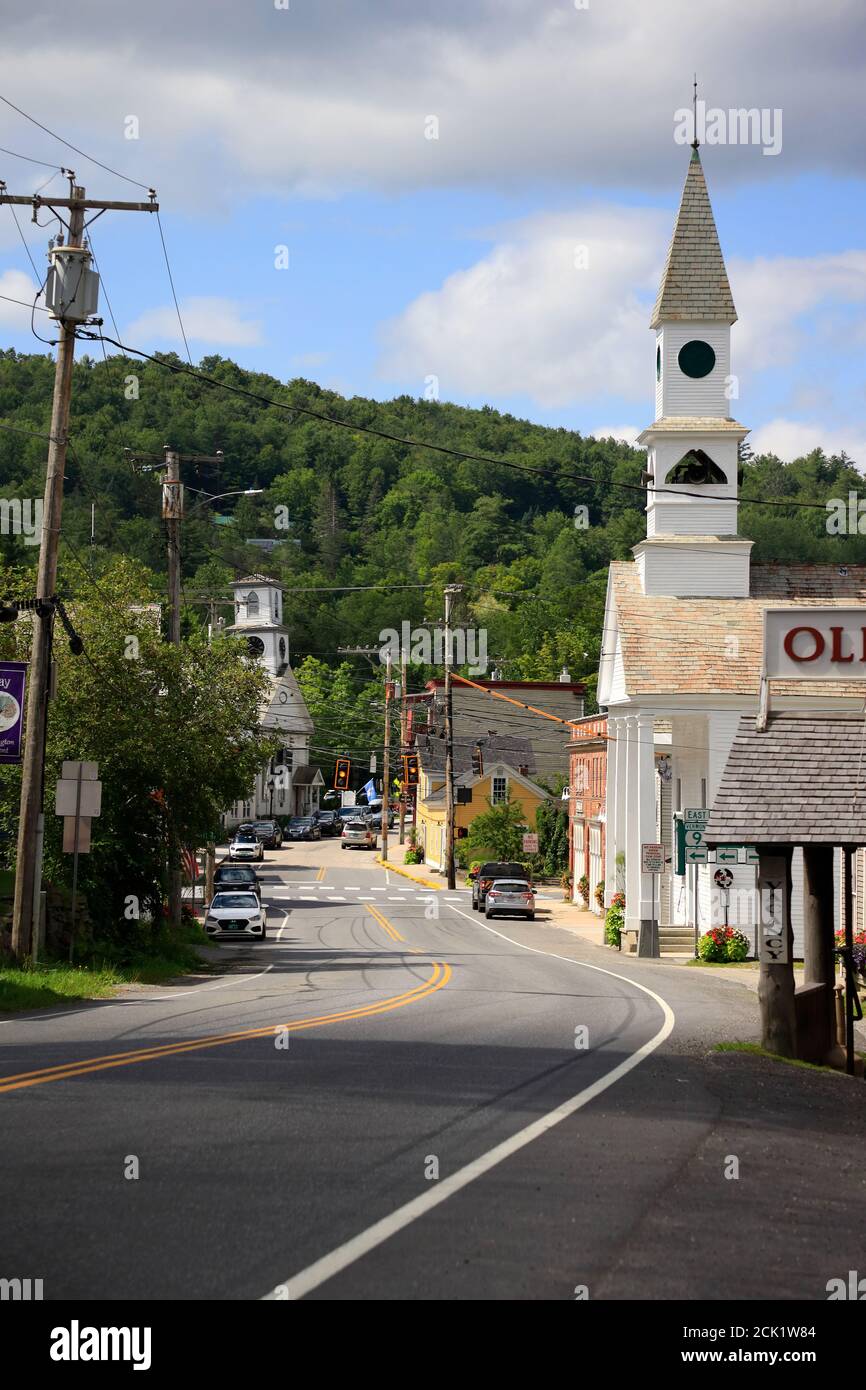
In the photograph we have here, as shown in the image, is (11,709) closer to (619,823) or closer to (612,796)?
(612,796)

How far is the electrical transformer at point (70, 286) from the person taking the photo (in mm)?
24750

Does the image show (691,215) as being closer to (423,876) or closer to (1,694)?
(1,694)

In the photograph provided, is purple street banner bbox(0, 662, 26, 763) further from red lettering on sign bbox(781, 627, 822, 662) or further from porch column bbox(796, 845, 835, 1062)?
red lettering on sign bbox(781, 627, 822, 662)

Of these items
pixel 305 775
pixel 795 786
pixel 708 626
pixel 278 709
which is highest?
pixel 278 709

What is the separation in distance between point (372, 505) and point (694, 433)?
121m

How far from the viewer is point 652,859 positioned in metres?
39.2

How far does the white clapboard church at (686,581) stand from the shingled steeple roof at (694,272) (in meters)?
0.04

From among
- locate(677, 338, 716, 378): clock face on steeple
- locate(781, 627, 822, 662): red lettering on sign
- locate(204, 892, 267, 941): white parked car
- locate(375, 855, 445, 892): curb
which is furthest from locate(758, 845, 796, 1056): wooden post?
locate(375, 855, 445, 892): curb

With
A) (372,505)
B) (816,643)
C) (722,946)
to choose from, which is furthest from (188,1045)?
(372,505)

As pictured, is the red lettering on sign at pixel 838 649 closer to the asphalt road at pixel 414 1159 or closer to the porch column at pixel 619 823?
the asphalt road at pixel 414 1159

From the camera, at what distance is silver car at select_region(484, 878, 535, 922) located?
167 ft

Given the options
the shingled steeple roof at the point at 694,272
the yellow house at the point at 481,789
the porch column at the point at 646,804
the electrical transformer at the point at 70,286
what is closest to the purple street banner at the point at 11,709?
the electrical transformer at the point at 70,286

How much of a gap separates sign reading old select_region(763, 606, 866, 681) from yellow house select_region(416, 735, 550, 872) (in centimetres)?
5518

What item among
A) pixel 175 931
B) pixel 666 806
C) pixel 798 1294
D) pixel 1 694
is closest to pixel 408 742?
pixel 666 806
